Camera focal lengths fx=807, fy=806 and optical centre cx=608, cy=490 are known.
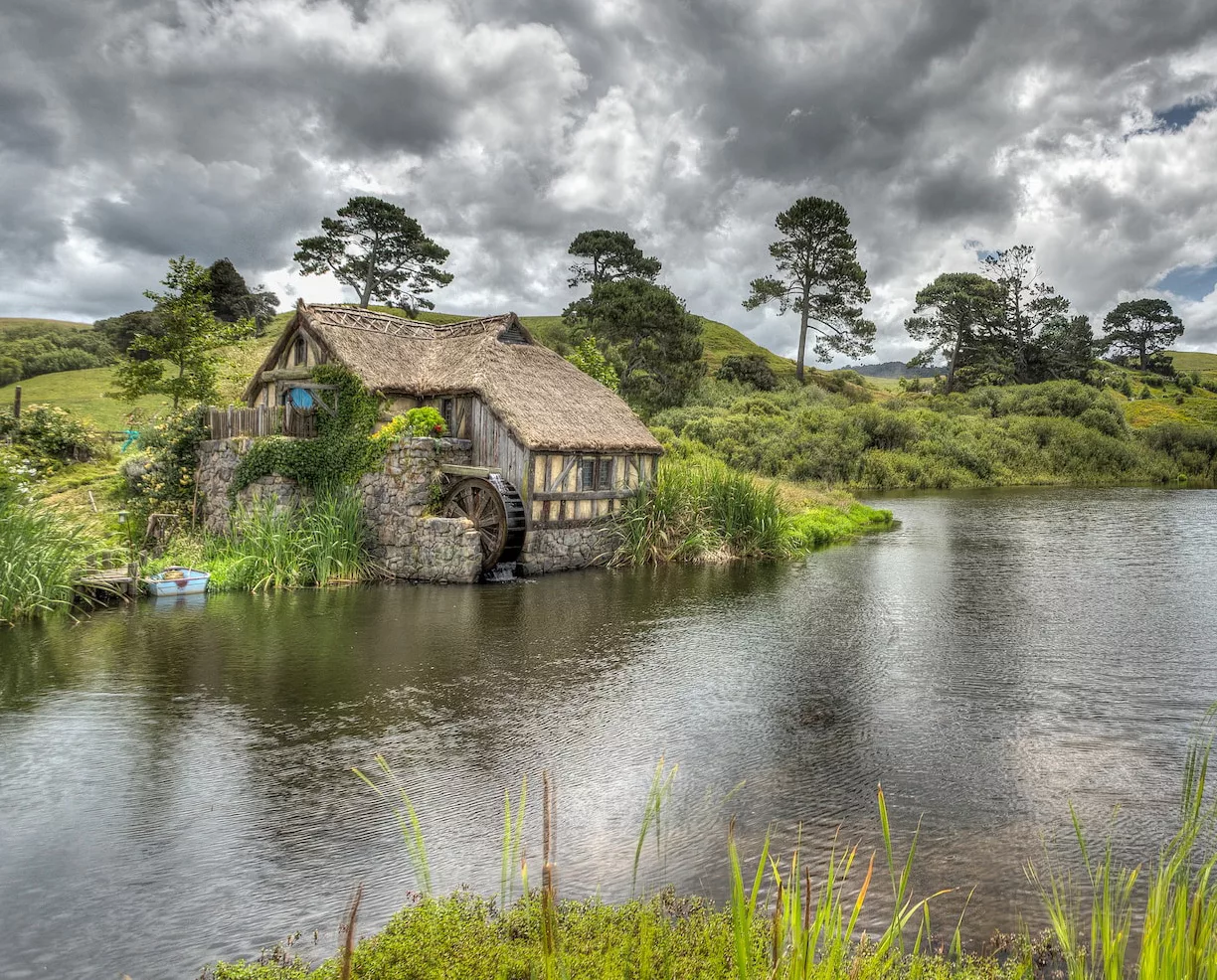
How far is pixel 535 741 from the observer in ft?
25.6

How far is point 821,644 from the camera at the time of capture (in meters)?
12.2

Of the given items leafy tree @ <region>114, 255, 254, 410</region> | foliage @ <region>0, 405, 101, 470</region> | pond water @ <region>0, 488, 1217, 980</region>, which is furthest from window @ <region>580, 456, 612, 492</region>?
foliage @ <region>0, 405, 101, 470</region>

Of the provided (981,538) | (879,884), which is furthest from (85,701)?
(981,538)

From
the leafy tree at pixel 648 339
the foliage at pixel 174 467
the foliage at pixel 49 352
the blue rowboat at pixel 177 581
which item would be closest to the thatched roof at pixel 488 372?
the foliage at pixel 174 467

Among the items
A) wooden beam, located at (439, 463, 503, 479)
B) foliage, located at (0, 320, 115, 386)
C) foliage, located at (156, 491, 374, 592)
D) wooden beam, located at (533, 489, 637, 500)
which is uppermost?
foliage, located at (0, 320, 115, 386)

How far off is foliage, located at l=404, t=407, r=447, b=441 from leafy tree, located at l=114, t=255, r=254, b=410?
9137 millimetres

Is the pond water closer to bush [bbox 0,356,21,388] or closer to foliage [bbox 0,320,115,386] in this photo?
bush [bbox 0,356,21,388]

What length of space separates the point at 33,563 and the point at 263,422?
6462 mm

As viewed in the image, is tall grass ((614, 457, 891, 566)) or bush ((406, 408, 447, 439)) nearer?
bush ((406, 408, 447, 439))

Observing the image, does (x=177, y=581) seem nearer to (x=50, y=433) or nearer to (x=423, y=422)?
(x=423, y=422)

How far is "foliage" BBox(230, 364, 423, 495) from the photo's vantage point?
1772 cm

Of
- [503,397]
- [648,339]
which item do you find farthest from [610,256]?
[503,397]

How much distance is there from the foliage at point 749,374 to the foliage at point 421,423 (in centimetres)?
4397

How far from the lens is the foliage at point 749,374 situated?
60.8 metres
